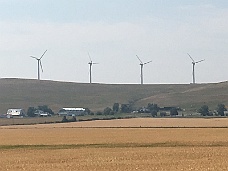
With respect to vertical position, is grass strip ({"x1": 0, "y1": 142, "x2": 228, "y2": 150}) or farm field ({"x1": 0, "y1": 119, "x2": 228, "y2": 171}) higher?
grass strip ({"x1": 0, "y1": 142, "x2": 228, "y2": 150})

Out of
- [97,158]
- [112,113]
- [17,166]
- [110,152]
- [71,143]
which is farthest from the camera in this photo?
[112,113]

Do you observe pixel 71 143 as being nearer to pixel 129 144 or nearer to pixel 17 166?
pixel 129 144

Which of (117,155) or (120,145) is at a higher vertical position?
(120,145)

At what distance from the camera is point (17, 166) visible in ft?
143

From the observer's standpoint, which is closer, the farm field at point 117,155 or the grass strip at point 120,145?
the farm field at point 117,155

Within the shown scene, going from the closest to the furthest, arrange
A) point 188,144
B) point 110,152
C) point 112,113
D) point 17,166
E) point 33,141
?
point 17,166 < point 110,152 < point 188,144 < point 33,141 < point 112,113

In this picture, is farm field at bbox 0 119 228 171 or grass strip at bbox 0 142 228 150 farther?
grass strip at bbox 0 142 228 150

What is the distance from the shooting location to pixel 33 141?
234 ft

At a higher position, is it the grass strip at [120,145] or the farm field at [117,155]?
the grass strip at [120,145]

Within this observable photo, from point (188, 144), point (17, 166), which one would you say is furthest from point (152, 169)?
point (188, 144)

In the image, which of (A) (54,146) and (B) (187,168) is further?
(A) (54,146)

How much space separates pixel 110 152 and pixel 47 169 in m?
12.8

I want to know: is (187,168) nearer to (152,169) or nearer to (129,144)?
(152,169)

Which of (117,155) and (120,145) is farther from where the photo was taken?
(120,145)
